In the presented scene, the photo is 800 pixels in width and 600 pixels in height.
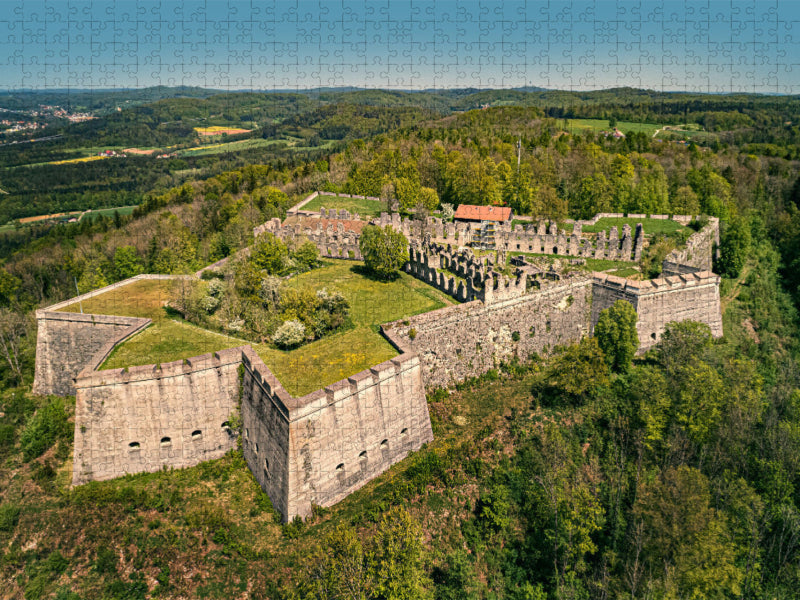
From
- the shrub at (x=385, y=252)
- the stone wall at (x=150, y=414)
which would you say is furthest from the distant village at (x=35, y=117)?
the stone wall at (x=150, y=414)

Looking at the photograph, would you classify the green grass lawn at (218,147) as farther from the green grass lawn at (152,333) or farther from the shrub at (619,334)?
the shrub at (619,334)

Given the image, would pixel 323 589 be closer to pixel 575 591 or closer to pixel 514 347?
pixel 575 591

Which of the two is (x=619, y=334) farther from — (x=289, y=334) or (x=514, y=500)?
(x=289, y=334)

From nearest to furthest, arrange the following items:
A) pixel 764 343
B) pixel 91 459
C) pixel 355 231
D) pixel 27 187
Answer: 1. pixel 91 459
2. pixel 764 343
3. pixel 355 231
4. pixel 27 187

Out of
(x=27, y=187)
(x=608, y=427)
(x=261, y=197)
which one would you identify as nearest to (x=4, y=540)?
(x=608, y=427)

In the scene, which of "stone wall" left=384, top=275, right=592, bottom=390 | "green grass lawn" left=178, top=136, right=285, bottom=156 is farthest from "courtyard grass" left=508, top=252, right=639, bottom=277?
"green grass lawn" left=178, top=136, right=285, bottom=156
